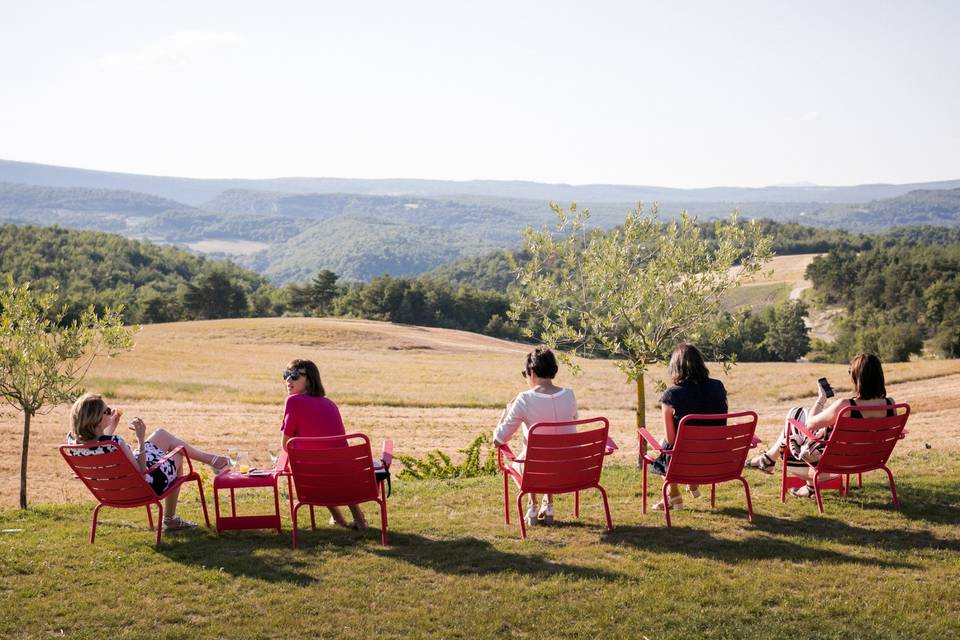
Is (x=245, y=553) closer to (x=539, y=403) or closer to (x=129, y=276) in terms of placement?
(x=539, y=403)

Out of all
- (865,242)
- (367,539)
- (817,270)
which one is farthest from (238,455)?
(865,242)

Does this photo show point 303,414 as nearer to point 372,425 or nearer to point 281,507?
point 281,507

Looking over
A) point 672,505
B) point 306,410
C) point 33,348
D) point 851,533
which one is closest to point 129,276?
point 33,348

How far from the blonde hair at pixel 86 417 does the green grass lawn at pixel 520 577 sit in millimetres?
1053

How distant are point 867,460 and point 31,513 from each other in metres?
9.46

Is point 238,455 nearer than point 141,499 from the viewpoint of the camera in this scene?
No

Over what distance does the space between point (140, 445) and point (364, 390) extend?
3304 cm

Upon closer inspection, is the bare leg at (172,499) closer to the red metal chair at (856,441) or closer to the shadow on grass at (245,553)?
the shadow on grass at (245,553)

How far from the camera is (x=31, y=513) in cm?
989

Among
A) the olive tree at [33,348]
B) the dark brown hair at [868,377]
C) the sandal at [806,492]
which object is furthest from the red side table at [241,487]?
the dark brown hair at [868,377]

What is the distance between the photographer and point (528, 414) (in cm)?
796

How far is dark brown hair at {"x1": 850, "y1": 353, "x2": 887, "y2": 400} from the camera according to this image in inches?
324

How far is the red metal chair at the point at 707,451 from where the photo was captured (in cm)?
765

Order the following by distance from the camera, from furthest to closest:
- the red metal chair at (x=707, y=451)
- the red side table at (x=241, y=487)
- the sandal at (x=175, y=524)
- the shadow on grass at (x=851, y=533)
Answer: the sandal at (x=175, y=524), the red side table at (x=241, y=487), the red metal chair at (x=707, y=451), the shadow on grass at (x=851, y=533)
